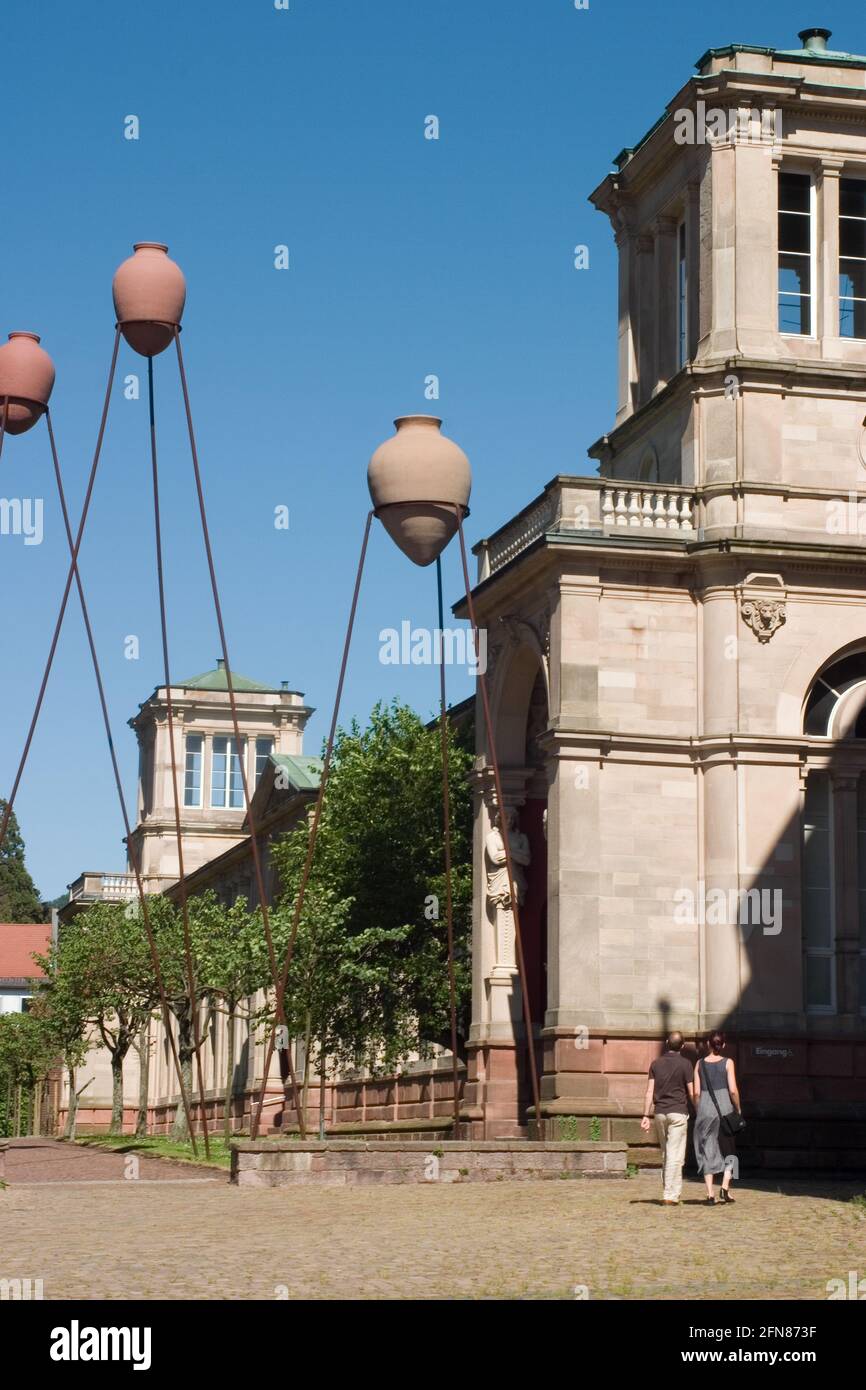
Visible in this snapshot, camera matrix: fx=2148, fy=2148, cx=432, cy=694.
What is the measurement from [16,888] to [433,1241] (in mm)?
134260

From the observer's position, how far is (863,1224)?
2150cm

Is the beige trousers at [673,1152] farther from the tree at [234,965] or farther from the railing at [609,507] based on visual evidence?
the tree at [234,965]

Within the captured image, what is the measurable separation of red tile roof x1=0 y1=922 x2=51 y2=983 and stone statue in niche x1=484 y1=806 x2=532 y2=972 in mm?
89431

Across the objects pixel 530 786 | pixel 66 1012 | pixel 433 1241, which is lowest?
pixel 66 1012

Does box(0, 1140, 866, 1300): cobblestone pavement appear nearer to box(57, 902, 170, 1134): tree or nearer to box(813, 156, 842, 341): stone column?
box(813, 156, 842, 341): stone column

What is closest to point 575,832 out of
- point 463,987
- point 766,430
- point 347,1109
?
point 766,430

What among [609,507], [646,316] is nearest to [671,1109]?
[609,507]

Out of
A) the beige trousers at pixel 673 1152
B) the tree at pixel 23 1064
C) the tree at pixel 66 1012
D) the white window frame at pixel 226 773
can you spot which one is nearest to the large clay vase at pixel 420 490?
the beige trousers at pixel 673 1152

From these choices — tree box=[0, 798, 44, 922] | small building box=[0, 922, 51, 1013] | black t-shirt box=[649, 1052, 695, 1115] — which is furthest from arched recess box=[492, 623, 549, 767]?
tree box=[0, 798, 44, 922]

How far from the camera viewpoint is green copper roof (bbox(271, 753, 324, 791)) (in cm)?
7794

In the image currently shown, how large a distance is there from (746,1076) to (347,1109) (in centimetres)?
2937

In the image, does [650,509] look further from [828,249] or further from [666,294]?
[666,294]

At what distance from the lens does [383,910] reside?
5172 centimetres
